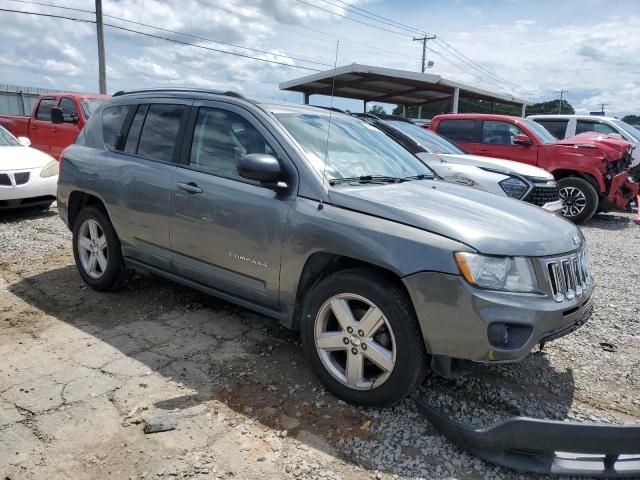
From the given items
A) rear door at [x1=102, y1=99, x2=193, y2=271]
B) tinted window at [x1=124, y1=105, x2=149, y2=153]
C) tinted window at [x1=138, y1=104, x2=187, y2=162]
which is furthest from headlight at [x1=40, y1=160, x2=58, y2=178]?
tinted window at [x1=138, y1=104, x2=187, y2=162]

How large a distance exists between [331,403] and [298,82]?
20612 millimetres

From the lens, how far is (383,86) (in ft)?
76.0

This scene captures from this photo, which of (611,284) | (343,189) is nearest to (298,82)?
(611,284)

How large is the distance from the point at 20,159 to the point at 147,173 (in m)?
4.75

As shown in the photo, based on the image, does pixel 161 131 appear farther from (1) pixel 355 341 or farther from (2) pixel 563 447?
(2) pixel 563 447

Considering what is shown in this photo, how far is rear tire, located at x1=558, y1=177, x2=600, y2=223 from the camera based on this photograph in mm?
9344

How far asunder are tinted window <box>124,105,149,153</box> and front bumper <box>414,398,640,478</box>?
340 cm

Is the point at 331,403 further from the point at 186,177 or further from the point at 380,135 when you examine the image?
the point at 380,135

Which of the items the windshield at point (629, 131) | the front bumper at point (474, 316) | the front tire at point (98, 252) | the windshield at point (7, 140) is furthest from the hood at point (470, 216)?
the windshield at point (629, 131)

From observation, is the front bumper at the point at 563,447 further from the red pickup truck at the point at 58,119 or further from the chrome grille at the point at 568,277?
the red pickup truck at the point at 58,119

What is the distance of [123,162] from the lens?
425 cm

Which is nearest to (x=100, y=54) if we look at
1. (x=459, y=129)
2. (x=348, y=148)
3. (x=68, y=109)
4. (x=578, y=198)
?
(x=68, y=109)

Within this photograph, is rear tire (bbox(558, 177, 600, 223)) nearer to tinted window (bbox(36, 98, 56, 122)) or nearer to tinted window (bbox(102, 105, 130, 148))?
tinted window (bbox(102, 105, 130, 148))

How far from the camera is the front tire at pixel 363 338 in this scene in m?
2.69
